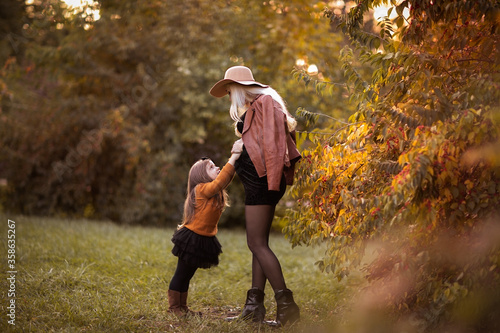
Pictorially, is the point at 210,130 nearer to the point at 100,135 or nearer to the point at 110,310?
the point at 100,135

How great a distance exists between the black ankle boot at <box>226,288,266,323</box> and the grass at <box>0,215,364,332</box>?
0.08 metres

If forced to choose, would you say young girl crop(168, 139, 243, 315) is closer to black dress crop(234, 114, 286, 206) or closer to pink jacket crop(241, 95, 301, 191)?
black dress crop(234, 114, 286, 206)

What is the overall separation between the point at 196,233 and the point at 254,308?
70 cm

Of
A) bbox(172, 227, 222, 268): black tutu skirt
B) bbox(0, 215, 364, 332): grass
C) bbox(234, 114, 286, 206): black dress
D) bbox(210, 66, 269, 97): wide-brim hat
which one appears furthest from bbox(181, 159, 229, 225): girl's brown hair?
bbox(0, 215, 364, 332): grass

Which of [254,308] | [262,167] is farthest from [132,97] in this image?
[254,308]

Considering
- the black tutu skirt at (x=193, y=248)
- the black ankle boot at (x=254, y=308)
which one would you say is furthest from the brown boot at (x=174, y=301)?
the black ankle boot at (x=254, y=308)

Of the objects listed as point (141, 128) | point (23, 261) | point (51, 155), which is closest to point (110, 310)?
point (23, 261)

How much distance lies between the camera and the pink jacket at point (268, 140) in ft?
10.9

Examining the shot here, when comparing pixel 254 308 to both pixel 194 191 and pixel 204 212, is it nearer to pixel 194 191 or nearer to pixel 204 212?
pixel 204 212

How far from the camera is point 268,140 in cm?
334

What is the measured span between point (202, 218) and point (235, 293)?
1.44m

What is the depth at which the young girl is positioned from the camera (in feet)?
12.0

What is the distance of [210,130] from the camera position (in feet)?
32.1

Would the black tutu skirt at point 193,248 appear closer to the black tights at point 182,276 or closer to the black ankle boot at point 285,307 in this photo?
the black tights at point 182,276
